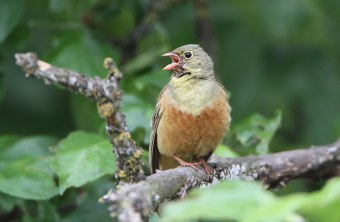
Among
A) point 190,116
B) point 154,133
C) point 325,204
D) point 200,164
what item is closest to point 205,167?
point 200,164

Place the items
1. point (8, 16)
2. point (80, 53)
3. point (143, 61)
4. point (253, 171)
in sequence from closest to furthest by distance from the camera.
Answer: point (253, 171)
point (8, 16)
point (80, 53)
point (143, 61)

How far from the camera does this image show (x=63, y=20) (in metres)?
6.07

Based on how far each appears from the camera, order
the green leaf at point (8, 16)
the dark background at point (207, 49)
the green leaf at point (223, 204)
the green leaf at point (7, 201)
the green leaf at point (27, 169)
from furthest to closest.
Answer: the dark background at point (207, 49)
the green leaf at point (8, 16)
the green leaf at point (7, 201)
the green leaf at point (27, 169)
the green leaf at point (223, 204)

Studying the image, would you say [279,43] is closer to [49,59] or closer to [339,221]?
[49,59]

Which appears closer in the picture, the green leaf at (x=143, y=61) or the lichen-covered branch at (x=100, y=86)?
the lichen-covered branch at (x=100, y=86)

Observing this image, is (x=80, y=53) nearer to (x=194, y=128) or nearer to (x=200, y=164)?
(x=194, y=128)

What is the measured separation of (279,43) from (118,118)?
16.3 ft

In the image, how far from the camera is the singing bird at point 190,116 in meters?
4.63

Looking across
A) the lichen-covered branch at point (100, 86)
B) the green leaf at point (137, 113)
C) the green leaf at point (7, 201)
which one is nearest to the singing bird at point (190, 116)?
the green leaf at point (137, 113)

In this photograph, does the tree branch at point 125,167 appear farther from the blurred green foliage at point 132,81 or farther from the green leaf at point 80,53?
the green leaf at point 80,53

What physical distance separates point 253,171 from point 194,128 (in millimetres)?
500

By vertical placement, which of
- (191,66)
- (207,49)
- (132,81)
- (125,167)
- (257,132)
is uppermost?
(207,49)

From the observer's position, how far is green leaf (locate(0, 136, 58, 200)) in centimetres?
446

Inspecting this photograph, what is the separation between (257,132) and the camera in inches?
198
